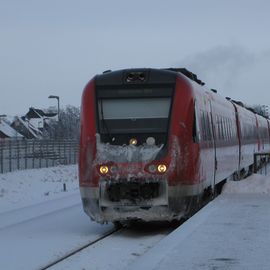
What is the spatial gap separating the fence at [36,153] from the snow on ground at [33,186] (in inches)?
159

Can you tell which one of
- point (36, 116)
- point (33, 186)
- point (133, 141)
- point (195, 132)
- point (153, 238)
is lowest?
point (153, 238)

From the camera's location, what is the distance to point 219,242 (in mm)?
9359

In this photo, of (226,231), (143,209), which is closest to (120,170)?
(143,209)

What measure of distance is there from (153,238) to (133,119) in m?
2.33

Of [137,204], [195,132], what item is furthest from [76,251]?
[195,132]

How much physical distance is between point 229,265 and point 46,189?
18.4 m

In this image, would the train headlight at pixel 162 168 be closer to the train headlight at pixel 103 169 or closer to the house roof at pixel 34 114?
the train headlight at pixel 103 169

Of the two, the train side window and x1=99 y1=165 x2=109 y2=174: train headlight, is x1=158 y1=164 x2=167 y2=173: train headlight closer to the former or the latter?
x1=99 y1=165 x2=109 y2=174: train headlight

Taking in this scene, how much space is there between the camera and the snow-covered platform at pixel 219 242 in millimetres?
7867

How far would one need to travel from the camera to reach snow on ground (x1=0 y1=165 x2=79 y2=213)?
2109cm

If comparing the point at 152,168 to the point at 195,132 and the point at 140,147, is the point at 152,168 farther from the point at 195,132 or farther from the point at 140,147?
the point at 195,132

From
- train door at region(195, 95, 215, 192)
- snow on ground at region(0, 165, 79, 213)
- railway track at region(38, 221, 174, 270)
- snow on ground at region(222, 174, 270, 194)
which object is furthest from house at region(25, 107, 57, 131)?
railway track at region(38, 221, 174, 270)

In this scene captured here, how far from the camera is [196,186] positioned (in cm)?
1312

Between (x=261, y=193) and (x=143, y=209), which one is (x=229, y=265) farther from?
(x=261, y=193)
